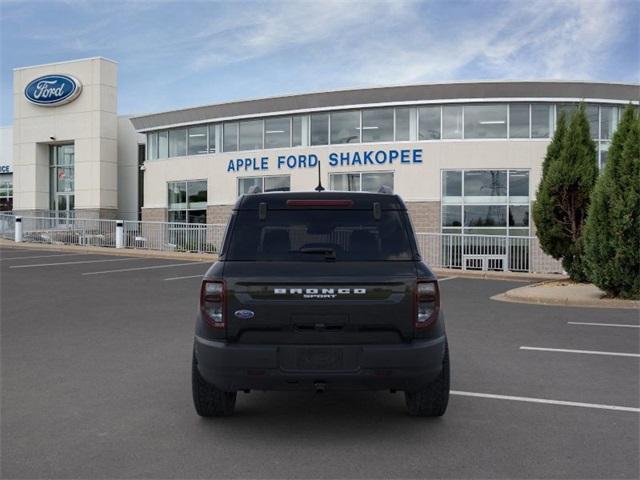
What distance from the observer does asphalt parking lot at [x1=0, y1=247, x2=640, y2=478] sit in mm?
4078

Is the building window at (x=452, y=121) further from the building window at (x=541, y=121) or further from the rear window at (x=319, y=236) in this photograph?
the rear window at (x=319, y=236)

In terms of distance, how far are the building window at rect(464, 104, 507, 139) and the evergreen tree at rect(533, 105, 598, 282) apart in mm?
8753

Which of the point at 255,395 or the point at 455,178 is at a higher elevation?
the point at 455,178

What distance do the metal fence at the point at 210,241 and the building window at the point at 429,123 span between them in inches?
196

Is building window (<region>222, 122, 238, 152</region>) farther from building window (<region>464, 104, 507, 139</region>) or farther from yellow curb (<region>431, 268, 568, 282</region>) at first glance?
yellow curb (<region>431, 268, 568, 282</region>)

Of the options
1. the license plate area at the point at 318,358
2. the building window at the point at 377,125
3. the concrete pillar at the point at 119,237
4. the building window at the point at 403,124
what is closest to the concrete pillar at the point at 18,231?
the concrete pillar at the point at 119,237

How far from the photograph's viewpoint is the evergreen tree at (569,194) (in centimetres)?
1602

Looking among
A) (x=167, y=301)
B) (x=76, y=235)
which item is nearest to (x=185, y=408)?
(x=167, y=301)

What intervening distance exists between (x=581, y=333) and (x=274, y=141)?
21.4 metres

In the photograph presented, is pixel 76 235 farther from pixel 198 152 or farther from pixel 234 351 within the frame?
pixel 234 351

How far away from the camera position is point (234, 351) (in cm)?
429

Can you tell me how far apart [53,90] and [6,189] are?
10.2 meters

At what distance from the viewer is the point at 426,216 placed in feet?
85.1

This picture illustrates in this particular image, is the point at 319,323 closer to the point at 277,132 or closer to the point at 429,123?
the point at 429,123
